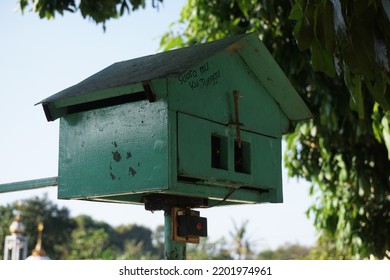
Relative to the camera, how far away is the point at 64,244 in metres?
40.8

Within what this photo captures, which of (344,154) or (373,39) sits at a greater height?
(344,154)

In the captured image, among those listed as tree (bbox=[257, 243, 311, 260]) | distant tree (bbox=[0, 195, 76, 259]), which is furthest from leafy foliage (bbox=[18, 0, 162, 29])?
distant tree (bbox=[0, 195, 76, 259])

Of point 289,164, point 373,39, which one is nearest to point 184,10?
point 289,164

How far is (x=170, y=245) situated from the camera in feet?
6.26

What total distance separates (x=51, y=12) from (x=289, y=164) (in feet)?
9.01

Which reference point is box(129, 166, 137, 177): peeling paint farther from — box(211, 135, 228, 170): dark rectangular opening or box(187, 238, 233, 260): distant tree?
box(187, 238, 233, 260): distant tree

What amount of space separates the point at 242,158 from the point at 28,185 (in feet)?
2.34

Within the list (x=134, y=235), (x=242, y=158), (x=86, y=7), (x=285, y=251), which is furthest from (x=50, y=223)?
(x=242, y=158)

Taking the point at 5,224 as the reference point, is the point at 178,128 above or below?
below

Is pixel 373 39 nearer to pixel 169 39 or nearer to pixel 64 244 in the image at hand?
pixel 169 39

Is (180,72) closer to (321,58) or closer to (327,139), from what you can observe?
(321,58)

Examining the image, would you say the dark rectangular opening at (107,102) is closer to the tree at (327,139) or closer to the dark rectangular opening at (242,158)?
the dark rectangular opening at (242,158)
